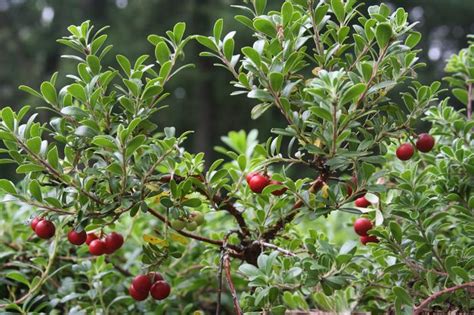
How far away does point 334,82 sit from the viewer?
86 cm

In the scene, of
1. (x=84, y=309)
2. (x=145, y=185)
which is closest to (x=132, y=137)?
(x=145, y=185)

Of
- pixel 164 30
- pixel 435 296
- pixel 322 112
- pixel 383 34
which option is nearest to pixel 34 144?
pixel 322 112

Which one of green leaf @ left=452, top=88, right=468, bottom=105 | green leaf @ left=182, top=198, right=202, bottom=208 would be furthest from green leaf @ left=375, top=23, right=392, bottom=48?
green leaf @ left=452, top=88, right=468, bottom=105

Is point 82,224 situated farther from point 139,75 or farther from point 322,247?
point 322,247

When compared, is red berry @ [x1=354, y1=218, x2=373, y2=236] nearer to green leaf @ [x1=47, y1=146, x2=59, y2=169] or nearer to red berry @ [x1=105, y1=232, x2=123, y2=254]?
red berry @ [x1=105, y1=232, x2=123, y2=254]

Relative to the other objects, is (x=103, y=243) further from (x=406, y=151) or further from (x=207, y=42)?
(x=406, y=151)

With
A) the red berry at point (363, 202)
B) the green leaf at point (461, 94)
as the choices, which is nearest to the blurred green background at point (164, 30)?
the green leaf at point (461, 94)

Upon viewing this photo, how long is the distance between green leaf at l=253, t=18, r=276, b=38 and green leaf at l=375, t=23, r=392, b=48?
171mm

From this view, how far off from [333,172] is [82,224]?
0.42 meters

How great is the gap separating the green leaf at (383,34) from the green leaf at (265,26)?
17 cm

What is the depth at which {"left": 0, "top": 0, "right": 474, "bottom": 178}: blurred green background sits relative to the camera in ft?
38.9

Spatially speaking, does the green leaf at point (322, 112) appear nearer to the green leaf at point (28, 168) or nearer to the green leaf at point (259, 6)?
the green leaf at point (259, 6)

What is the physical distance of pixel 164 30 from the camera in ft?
41.3

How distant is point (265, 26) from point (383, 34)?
0.19m
